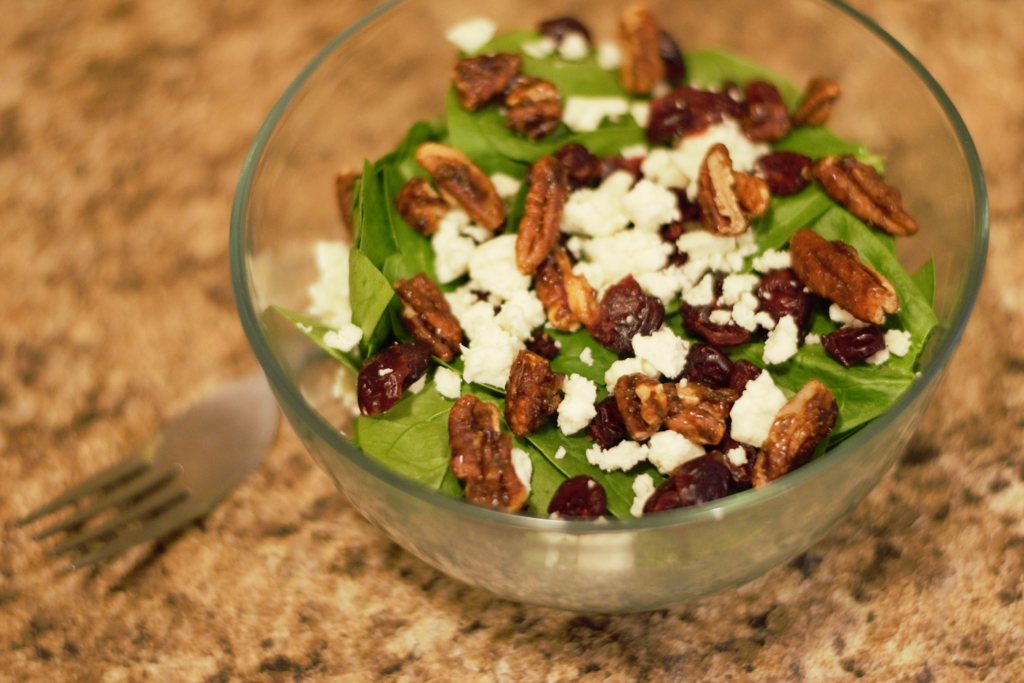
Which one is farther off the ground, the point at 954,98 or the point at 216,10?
the point at 216,10

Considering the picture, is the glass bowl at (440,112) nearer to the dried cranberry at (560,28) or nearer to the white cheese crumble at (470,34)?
the white cheese crumble at (470,34)

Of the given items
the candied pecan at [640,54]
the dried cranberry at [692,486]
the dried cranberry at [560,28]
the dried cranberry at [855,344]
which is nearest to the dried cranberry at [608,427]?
the dried cranberry at [692,486]

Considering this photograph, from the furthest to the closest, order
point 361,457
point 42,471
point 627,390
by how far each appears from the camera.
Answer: point 42,471, point 627,390, point 361,457

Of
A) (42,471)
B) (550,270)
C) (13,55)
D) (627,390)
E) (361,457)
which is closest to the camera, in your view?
(361,457)

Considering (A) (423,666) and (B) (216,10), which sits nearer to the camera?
(A) (423,666)

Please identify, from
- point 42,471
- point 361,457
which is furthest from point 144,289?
point 361,457

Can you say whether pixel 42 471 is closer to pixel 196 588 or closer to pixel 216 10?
pixel 196 588

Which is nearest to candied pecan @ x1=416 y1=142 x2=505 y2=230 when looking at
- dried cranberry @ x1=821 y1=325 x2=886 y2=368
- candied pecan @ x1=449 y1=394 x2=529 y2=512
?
candied pecan @ x1=449 y1=394 x2=529 y2=512
